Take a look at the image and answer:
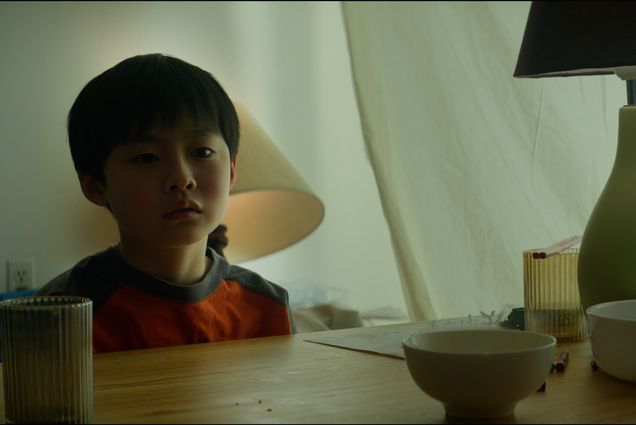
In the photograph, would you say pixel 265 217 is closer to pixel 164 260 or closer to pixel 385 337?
pixel 164 260

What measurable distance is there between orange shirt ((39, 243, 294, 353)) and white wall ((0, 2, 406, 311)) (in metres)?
1.02

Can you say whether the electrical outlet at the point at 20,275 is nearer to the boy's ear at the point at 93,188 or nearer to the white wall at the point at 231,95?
the white wall at the point at 231,95

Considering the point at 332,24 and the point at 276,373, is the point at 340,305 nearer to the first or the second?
the point at 332,24

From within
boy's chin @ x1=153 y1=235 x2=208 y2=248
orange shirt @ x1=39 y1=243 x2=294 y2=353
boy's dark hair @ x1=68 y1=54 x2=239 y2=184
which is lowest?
orange shirt @ x1=39 y1=243 x2=294 y2=353

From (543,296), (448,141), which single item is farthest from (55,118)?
(543,296)

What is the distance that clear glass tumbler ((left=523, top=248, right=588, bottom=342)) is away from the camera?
110 cm

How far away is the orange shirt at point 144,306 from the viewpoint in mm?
1269

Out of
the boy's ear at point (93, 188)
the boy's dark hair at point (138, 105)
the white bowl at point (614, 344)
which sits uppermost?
the boy's dark hair at point (138, 105)

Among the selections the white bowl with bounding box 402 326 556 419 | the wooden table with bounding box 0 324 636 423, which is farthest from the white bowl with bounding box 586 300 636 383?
the white bowl with bounding box 402 326 556 419

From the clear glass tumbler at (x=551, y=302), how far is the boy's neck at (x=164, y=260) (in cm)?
50

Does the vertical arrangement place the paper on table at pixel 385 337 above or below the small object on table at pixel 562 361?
below

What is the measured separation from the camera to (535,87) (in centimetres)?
240

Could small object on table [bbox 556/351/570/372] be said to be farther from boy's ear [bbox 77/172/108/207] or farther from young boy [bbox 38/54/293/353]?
boy's ear [bbox 77/172/108/207]

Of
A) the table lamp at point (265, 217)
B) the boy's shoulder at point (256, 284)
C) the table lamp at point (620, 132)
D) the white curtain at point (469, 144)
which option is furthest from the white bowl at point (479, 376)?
the white curtain at point (469, 144)
